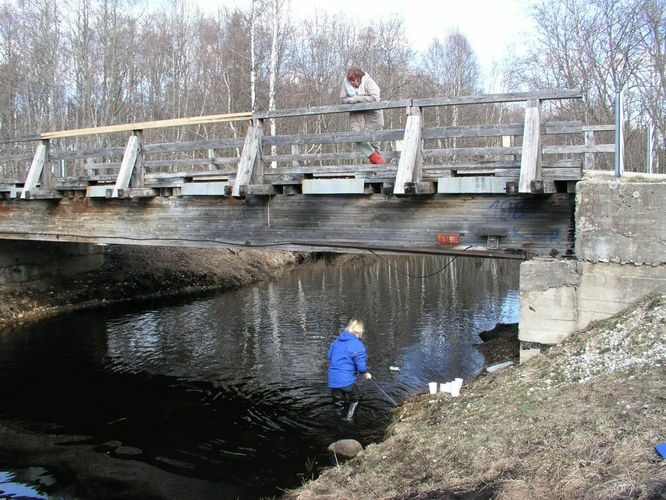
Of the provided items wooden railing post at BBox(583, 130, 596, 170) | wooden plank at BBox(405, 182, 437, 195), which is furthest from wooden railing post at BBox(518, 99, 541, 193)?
wooden railing post at BBox(583, 130, 596, 170)

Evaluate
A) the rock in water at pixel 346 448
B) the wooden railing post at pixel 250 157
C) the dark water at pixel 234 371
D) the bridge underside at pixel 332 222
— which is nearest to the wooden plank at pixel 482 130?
the bridge underside at pixel 332 222

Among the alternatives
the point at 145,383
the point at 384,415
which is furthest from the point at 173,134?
the point at 384,415

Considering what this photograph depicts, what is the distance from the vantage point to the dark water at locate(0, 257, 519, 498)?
28.4ft

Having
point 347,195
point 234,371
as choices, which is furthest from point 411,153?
point 234,371

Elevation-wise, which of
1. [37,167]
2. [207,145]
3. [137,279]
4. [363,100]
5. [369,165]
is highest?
[363,100]

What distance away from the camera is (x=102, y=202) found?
13.0 m

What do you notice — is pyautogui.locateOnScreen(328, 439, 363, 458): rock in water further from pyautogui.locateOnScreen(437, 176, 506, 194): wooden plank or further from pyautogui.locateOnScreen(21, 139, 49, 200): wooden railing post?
pyautogui.locateOnScreen(21, 139, 49, 200): wooden railing post

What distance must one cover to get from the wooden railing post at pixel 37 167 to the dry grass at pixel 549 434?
10.1 meters

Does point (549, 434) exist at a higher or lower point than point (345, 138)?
lower

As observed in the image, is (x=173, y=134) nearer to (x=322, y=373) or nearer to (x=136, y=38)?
(x=136, y=38)

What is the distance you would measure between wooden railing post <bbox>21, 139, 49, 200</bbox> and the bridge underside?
623 millimetres

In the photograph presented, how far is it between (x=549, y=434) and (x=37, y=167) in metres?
12.3

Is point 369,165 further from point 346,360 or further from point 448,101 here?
point 346,360

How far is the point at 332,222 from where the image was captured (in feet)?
34.6
